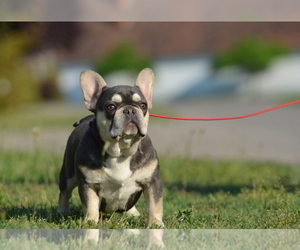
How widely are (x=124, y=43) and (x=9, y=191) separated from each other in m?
12.3

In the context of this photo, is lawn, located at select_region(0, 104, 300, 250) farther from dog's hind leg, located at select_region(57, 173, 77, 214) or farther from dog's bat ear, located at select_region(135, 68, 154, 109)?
dog's bat ear, located at select_region(135, 68, 154, 109)

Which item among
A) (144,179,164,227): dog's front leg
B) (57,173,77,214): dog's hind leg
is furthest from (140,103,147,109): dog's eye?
(57,173,77,214): dog's hind leg

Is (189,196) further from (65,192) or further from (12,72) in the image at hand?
(12,72)

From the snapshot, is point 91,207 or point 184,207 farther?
point 184,207

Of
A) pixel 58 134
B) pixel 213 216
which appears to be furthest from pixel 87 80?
pixel 58 134

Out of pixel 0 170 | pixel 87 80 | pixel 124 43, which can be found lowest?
pixel 0 170

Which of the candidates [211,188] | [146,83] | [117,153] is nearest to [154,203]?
[117,153]

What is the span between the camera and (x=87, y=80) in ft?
14.1

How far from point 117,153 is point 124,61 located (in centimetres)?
1306

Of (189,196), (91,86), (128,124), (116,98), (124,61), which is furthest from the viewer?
(124,61)

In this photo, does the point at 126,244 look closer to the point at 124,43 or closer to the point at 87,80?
the point at 87,80

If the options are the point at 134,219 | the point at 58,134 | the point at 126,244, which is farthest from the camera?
the point at 58,134

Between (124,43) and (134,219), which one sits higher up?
(124,43)

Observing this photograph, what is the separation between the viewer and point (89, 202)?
13.6ft
